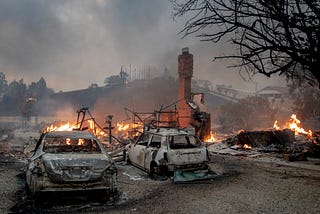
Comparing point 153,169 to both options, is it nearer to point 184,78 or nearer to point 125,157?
point 125,157

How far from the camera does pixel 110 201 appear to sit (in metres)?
6.96

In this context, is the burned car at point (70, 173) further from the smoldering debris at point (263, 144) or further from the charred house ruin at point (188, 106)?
the charred house ruin at point (188, 106)

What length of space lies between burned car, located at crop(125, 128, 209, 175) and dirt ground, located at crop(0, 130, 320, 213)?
0.47 m

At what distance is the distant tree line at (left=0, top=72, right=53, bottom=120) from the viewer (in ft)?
150

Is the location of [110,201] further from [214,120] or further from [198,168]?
[214,120]

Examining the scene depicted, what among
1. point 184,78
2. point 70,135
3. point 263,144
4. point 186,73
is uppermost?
point 186,73

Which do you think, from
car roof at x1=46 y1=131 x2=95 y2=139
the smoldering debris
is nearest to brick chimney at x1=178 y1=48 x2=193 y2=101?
the smoldering debris

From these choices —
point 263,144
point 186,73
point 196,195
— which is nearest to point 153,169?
point 196,195

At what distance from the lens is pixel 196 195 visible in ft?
25.0

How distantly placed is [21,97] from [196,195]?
2029 inches

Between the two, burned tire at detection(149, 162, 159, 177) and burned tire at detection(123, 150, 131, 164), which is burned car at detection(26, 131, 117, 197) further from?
burned tire at detection(123, 150, 131, 164)

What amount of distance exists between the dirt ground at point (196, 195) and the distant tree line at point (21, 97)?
123 feet

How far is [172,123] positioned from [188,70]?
541 cm

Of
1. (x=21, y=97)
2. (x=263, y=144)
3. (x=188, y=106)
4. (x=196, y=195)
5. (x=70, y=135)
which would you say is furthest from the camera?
(x=21, y=97)
